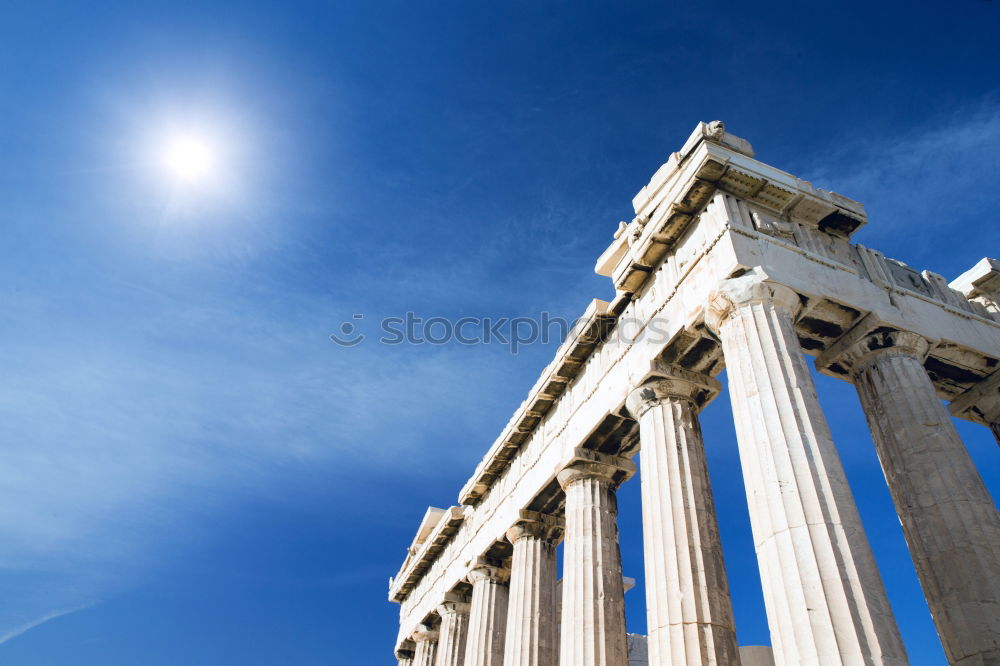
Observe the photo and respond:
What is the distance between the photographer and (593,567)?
18453 millimetres

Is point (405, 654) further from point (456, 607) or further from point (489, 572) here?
point (489, 572)

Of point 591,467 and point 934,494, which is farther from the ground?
point 591,467

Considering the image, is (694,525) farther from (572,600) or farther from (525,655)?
(525,655)

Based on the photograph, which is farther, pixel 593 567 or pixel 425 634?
pixel 425 634

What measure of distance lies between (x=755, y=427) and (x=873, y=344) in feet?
18.8

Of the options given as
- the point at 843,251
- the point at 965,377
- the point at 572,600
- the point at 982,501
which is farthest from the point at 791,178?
the point at 572,600

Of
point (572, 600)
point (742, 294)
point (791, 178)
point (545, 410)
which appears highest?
point (791, 178)

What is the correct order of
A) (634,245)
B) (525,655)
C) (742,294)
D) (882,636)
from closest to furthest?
(882,636), (742,294), (634,245), (525,655)

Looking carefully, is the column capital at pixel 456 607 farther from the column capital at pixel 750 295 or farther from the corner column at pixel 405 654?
the column capital at pixel 750 295

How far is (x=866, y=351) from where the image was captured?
1580 centimetres

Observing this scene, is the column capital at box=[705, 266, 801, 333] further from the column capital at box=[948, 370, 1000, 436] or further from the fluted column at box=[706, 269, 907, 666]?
the column capital at box=[948, 370, 1000, 436]

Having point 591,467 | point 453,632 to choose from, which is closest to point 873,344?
point 591,467

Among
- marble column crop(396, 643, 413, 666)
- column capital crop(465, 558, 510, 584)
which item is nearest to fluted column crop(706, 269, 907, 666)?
column capital crop(465, 558, 510, 584)

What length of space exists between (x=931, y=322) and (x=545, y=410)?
504 inches
